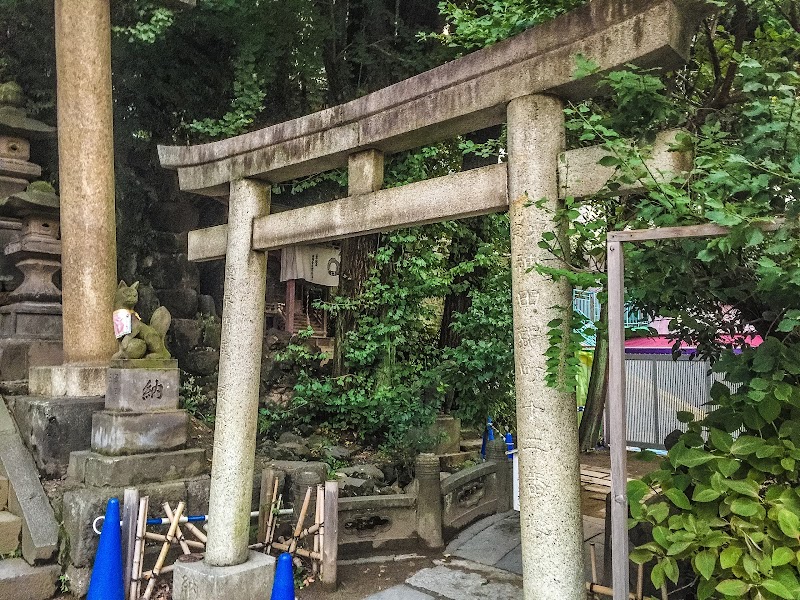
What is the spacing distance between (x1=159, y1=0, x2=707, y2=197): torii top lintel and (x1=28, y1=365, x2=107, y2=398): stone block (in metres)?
3.12

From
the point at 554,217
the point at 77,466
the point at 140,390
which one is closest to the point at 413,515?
the point at 140,390

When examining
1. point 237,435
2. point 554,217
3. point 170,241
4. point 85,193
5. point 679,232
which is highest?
point 170,241

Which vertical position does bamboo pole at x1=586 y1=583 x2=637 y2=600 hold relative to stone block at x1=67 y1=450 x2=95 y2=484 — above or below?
below

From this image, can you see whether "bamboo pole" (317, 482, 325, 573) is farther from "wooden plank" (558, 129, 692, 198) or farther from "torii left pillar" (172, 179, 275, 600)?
"wooden plank" (558, 129, 692, 198)

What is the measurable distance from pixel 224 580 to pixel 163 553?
940 mm

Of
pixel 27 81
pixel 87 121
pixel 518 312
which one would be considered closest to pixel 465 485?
pixel 518 312

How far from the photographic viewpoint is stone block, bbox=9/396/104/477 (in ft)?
20.5

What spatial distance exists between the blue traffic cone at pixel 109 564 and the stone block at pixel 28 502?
81 centimetres

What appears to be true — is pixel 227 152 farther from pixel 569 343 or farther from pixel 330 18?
pixel 330 18

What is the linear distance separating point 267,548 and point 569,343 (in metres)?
4.01

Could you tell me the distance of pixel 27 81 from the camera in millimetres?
10836

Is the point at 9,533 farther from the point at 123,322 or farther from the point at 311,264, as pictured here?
the point at 311,264

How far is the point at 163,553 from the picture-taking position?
5.16 m

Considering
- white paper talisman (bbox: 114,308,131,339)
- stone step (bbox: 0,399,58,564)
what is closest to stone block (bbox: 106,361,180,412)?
white paper talisman (bbox: 114,308,131,339)
